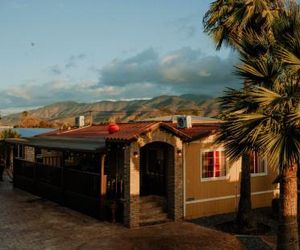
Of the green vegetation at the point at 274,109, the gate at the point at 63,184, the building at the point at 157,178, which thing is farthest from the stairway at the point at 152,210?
the green vegetation at the point at 274,109

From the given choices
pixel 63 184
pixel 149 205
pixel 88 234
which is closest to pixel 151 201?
pixel 149 205

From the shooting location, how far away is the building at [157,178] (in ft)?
47.5

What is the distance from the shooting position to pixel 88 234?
13.2 meters

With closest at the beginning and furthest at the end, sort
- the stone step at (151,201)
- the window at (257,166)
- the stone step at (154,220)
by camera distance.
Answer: the stone step at (154,220) → the stone step at (151,201) → the window at (257,166)

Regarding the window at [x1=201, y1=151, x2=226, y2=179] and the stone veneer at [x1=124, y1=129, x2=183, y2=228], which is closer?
the stone veneer at [x1=124, y1=129, x2=183, y2=228]

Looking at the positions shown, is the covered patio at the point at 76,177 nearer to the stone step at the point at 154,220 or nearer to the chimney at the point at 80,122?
the stone step at the point at 154,220

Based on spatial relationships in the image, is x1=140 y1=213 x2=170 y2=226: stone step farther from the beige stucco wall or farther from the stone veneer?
the beige stucco wall

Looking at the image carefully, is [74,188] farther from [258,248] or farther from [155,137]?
[258,248]

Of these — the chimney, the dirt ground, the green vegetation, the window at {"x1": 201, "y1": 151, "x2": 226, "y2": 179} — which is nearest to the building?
the window at {"x1": 201, "y1": 151, "x2": 226, "y2": 179}

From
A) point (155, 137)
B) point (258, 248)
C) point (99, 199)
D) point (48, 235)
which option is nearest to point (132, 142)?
point (155, 137)

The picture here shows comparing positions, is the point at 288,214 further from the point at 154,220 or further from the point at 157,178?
the point at 157,178

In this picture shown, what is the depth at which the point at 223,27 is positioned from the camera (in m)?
15.3

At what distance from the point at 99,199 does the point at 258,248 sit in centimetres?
625

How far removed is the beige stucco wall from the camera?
52.5ft
